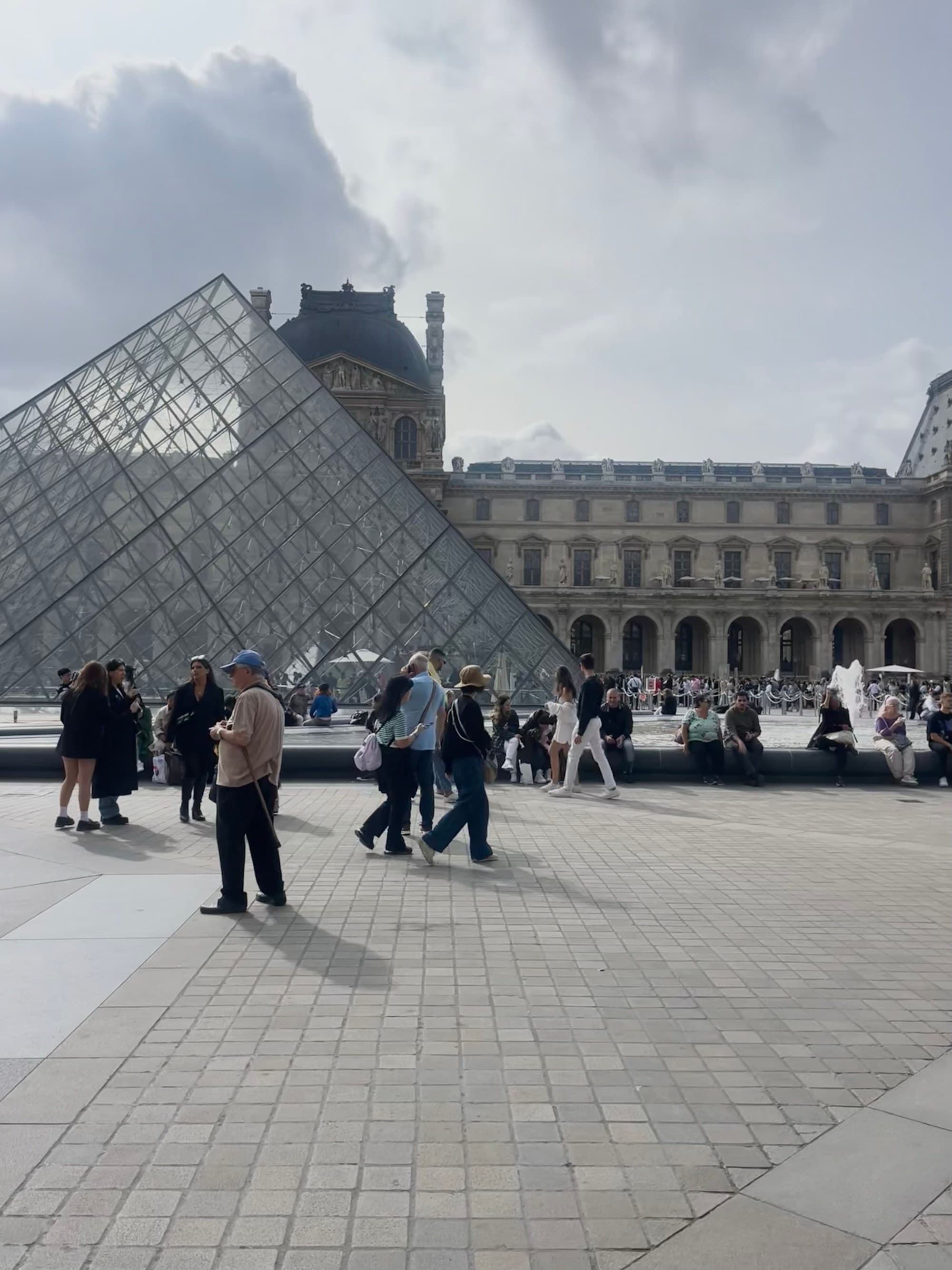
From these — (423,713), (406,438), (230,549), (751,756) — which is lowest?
(751,756)

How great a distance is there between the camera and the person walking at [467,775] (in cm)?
657

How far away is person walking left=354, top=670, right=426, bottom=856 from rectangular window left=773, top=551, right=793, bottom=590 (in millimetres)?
58360

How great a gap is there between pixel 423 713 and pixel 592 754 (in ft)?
12.2

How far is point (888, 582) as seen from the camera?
62.2 metres

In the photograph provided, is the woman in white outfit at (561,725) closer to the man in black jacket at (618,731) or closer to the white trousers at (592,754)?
the white trousers at (592,754)

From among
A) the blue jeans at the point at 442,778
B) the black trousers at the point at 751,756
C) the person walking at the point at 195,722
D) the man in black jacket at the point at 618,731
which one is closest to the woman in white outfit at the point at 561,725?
the man in black jacket at the point at 618,731

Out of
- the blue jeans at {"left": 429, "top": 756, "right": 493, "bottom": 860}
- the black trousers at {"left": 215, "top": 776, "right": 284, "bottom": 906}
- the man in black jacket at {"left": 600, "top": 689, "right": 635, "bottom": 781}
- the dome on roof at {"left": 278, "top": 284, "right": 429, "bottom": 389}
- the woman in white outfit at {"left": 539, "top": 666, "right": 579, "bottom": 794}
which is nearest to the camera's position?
the black trousers at {"left": 215, "top": 776, "right": 284, "bottom": 906}

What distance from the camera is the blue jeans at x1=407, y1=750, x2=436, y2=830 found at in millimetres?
7234

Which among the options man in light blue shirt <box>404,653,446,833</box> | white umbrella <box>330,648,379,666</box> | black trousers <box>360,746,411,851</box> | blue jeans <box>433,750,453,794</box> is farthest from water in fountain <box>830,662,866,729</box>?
black trousers <box>360,746,411,851</box>

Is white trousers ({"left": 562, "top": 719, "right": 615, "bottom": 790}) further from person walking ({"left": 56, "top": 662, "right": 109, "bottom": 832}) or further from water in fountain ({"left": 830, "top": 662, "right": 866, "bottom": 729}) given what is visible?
water in fountain ({"left": 830, "top": 662, "right": 866, "bottom": 729})

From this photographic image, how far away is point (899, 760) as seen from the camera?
1136cm

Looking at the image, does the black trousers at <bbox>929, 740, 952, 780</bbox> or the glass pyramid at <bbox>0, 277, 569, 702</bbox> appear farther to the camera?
the glass pyramid at <bbox>0, 277, 569, 702</bbox>

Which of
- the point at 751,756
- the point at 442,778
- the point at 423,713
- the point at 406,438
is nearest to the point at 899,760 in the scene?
the point at 751,756

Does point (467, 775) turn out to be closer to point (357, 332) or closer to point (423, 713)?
point (423, 713)
